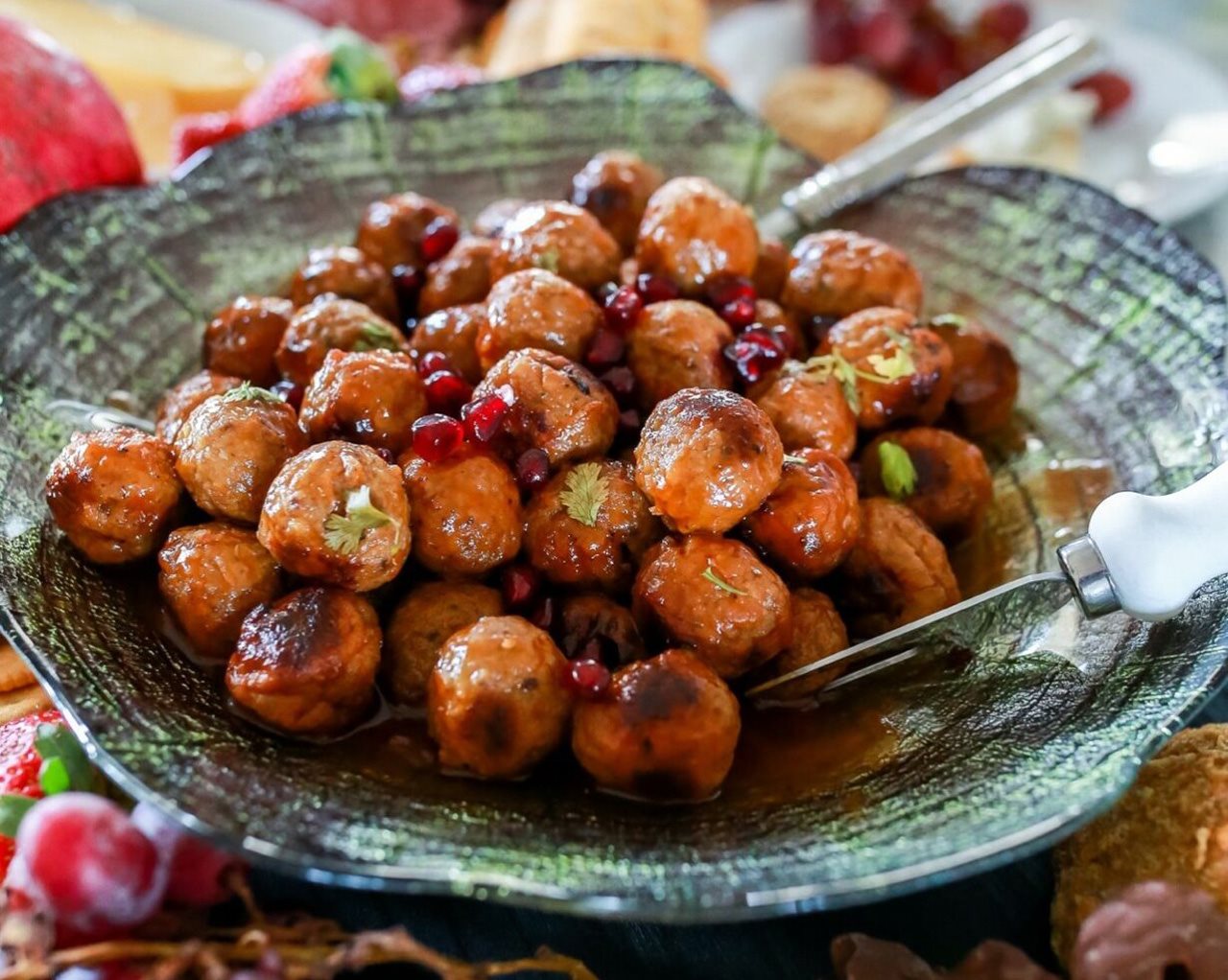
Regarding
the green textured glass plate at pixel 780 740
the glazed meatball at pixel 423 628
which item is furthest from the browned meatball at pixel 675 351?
the green textured glass plate at pixel 780 740

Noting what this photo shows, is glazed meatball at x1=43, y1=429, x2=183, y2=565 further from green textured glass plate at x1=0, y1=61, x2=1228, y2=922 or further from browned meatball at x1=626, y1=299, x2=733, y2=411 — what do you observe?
browned meatball at x1=626, y1=299, x2=733, y2=411

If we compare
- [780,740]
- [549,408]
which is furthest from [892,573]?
[549,408]

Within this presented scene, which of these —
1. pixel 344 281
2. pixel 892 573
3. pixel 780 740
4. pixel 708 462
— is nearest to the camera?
pixel 708 462

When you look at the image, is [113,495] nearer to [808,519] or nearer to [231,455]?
[231,455]

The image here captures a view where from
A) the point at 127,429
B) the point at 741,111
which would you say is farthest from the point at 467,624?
the point at 741,111

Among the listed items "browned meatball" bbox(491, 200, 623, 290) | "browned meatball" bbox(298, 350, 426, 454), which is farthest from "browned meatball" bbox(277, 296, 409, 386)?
"browned meatball" bbox(491, 200, 623, 290)

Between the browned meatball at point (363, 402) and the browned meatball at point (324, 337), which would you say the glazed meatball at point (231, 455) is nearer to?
the browned meatball at point (363, 402)
